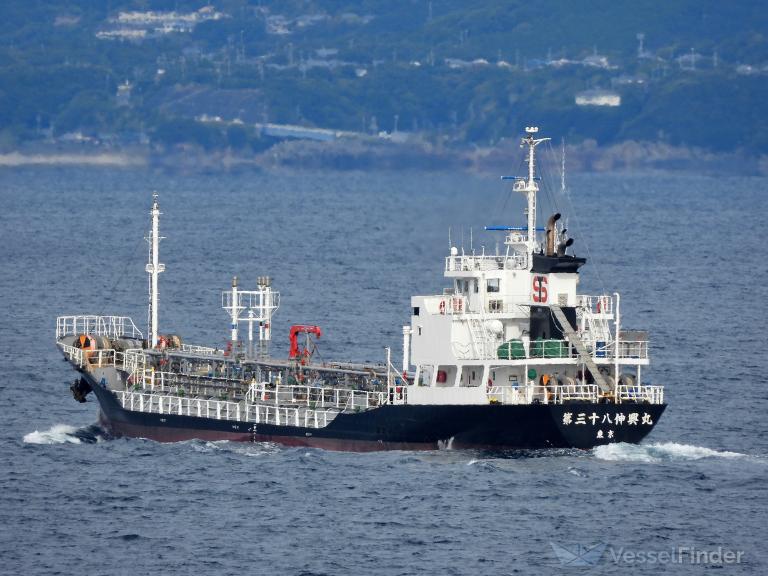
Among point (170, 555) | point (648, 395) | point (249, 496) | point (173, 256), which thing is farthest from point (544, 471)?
point (173, 256)

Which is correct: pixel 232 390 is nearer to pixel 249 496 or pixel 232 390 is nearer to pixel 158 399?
pixel 158 399

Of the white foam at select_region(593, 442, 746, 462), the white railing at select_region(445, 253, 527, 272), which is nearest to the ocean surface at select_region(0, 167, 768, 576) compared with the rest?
the white foam at select_region(593, 442, 746, 462)

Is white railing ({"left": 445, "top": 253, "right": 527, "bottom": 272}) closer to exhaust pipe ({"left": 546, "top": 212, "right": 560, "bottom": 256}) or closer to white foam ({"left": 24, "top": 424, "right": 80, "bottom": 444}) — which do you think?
exhaust pipe ({"left": 546, "top": 212, "right": 560, "bottom": 256})

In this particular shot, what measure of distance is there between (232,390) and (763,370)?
96.8ft

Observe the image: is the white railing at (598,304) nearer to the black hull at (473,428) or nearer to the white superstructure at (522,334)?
the white superstructure at (522,334)

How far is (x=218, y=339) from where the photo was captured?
369ft

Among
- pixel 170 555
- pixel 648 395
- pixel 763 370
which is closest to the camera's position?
pixel 170 555

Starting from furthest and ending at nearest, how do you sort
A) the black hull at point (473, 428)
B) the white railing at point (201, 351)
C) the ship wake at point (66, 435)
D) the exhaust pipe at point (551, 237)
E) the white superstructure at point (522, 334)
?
the white railing at point (201, 351) < the ship wake at point (66, 435) < the exhaust pipe at point (551, 237) < the white superstructure at point (522, 334) < the black hull at point (473, 428)

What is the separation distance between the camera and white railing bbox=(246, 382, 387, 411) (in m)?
80.8

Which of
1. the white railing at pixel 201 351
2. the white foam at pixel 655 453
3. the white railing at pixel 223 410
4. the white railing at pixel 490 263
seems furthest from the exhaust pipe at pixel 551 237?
the white railing at pixel 201 351

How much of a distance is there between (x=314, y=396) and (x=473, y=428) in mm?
9203

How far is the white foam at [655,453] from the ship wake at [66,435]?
70.8 ft

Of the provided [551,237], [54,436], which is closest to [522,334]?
[551,237]

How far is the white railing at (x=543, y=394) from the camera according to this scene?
75875mm
